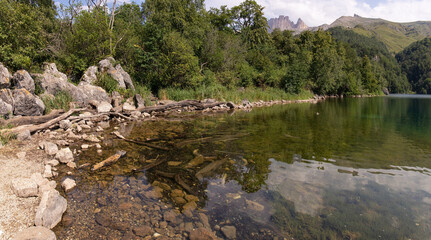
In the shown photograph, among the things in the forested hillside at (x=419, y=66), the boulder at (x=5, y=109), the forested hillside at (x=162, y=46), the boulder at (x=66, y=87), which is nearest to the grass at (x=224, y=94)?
the forested hillside at (x=162, y=46)

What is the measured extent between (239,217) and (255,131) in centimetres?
861

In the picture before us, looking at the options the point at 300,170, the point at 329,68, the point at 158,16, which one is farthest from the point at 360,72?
the point at 300,170

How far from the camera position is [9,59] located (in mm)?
13836

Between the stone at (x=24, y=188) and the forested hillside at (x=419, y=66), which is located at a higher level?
the forested hillside at (x=419, y=66)

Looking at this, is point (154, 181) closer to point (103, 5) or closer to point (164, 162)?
point (164, 162)

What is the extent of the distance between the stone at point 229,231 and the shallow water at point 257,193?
0.07 metres

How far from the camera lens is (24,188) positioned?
4.40m

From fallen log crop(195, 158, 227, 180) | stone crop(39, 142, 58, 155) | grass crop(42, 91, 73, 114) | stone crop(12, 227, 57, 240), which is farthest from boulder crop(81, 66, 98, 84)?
stone crop(12, 227, 57, 240)

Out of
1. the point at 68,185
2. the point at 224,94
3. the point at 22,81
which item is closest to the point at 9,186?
the point at 68,185

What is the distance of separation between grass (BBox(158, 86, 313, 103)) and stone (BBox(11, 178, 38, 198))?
19687 millimetres

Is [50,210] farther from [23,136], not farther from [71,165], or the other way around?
[23,136]

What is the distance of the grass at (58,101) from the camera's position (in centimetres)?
1336

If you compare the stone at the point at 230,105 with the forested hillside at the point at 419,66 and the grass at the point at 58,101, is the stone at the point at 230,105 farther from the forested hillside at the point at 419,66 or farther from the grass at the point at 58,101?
the forested hillside at the point at 419,66

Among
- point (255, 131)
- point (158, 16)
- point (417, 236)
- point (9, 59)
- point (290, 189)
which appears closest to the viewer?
point (417, 236)
